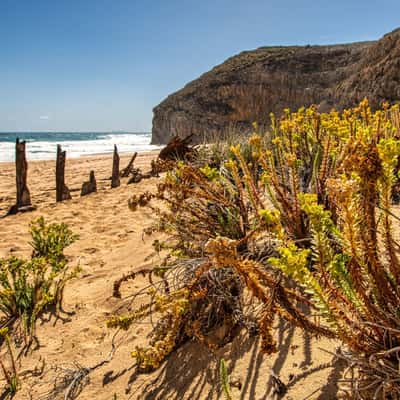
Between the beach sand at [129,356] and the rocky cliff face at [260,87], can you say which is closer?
the beach sand at [129,356]

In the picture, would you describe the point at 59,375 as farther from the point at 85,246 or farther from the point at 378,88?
the point at 378,88

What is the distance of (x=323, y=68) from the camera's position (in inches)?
1406

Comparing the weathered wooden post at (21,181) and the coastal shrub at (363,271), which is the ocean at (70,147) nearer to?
the weathered wooden post at (21,181)

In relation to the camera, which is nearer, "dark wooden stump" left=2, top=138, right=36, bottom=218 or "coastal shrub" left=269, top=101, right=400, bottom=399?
"coastal shrub" left=269, top=101, right=400, bottom=399

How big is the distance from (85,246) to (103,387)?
249cm

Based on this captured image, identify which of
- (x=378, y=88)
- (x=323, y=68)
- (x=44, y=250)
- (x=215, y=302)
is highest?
(x=323, y=68)

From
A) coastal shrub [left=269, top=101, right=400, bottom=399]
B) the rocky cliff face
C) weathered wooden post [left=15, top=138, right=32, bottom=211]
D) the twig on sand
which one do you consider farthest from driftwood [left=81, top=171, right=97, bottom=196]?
the rocky cliff face

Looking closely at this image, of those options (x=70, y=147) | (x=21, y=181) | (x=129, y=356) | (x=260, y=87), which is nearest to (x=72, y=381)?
(x=129, y=356)

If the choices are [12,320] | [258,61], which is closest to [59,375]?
[12,320]

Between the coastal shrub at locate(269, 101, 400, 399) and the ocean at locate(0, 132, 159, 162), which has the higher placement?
the ocean at locate(0, 132, 159, 162)

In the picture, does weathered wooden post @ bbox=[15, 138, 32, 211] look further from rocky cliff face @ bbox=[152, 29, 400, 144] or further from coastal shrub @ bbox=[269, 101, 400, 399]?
rocky cliff face @ bbox=[152, 29, 400, 144]

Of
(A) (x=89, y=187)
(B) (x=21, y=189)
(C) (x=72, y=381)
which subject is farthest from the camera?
(A) (x=89, y=187)

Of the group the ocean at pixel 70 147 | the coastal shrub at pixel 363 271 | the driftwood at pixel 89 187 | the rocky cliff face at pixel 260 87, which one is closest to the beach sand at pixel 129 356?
the coastal shrub at pixel 363 271

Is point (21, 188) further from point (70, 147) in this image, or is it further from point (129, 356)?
point (70, 147)
